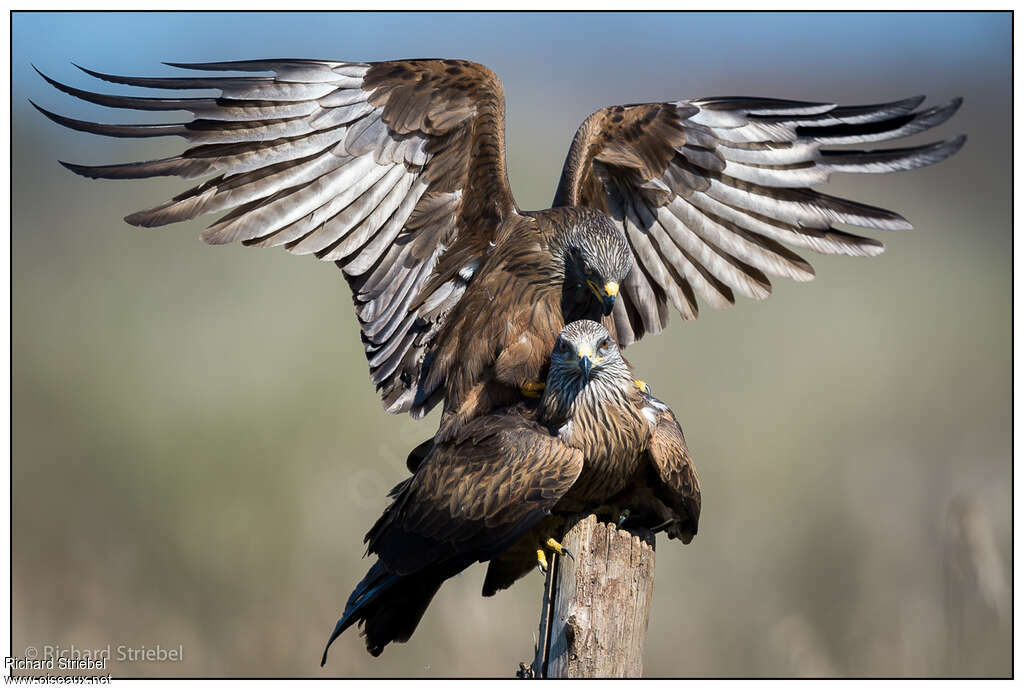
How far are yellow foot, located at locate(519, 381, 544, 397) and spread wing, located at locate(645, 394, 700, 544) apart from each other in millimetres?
475

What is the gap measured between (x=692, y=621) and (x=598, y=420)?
3860 mm

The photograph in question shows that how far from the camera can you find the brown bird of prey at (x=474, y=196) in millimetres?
4730

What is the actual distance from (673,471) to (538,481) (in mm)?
551

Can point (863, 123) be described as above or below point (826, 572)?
above

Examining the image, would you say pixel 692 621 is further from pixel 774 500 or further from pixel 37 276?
pixel 37 276

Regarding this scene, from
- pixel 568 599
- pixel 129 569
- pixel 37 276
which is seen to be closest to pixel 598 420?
pixel 568 599

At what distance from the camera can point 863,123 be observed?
16.8ft

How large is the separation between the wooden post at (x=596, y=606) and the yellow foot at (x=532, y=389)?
64cm

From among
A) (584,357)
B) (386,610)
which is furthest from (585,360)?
(386,610)

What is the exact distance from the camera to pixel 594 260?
4609 millimetres

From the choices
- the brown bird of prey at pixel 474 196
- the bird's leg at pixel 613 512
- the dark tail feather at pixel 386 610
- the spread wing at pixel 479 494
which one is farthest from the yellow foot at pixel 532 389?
the dark tail feather at pixel 386 610

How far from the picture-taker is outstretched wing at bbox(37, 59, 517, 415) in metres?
4.75

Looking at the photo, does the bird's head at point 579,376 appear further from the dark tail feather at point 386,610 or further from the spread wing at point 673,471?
the dark tail feather at point 386,610

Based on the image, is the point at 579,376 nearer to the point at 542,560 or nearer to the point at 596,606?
the point at 542,560
